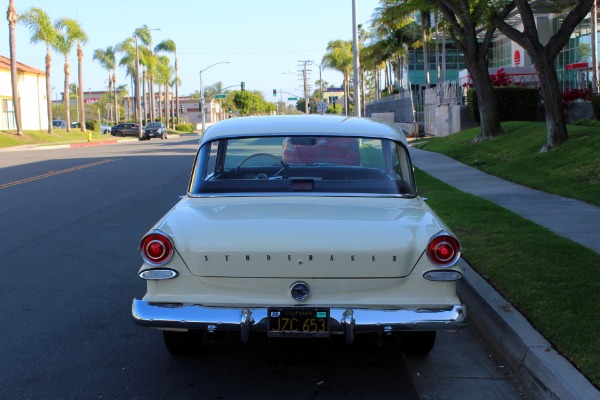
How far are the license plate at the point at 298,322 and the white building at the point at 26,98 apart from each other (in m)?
57.3

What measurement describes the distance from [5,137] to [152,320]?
48117 millimetres

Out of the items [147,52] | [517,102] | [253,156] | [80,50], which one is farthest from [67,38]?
[253,156]

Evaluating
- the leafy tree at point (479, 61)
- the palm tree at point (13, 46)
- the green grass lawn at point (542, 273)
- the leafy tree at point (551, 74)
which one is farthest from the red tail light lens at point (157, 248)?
the palm tree at point (13, 46)

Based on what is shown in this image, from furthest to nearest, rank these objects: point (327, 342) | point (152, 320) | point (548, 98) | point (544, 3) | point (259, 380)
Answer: point (544, 3) < point (548, 98) < point (327, 342) < point (259, 380) < point (152, 320)

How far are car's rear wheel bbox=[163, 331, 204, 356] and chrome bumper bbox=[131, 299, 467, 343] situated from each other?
68 centimetres

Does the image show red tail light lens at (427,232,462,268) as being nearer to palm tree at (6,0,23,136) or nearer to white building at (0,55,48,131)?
palm tree at (6,0,23,136)

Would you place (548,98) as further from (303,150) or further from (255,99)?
(255,99)

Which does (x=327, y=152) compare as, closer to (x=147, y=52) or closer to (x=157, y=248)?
(x=157, y=248)

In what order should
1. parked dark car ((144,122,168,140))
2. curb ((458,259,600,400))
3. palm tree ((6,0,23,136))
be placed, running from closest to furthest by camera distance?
curb ((458,259,600,400))
palm tree ((6,0,23,136))
parked dark car ((144,122,168,140))

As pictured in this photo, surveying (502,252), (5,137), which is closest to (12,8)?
(5,137)

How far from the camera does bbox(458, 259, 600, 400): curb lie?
169 inches

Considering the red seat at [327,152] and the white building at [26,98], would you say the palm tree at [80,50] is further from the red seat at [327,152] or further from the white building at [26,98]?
the red seat at [327,152]

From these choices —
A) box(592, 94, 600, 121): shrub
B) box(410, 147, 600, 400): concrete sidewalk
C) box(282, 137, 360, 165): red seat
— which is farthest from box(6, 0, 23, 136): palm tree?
box(282, 137, 360, 165): red seat

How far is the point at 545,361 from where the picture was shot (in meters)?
4.60
